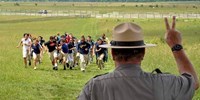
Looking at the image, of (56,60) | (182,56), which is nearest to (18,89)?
(56,60)

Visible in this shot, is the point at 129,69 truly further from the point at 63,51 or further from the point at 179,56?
the point at 63,51

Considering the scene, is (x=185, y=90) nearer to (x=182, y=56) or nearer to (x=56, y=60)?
(x=182, y=56)

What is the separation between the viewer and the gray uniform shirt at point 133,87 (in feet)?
13.9

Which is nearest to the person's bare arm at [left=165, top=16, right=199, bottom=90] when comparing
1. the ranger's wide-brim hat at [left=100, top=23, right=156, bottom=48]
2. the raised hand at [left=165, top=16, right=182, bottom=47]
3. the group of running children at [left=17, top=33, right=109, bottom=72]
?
the raised hand at [left=165, top=16, right=182, bottom=47]

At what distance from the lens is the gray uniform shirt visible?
423 cm

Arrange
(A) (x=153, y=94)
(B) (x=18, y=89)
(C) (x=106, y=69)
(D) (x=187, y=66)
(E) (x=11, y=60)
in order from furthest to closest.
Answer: (E) (x=11, y=60) < (C) (x=106, y=69) < (B) (x=18, y=89) < (D) (x=187, y=66) < (A) (x=153, y=94)

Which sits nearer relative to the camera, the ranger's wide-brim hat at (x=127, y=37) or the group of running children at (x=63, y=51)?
the ranger's wide-brim hat at (x=127, y=37)

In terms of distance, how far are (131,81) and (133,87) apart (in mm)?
56

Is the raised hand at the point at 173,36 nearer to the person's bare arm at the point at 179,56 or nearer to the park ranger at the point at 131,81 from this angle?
the person's bare arm at the point at 179,56

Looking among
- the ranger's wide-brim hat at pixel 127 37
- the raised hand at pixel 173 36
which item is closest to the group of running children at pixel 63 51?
the raised hand at pixel 173 36

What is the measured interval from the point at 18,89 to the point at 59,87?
156cm

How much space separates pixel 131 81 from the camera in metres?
4.27

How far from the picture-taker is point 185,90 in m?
4.33

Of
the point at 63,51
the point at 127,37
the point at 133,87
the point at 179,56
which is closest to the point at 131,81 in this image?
the point at 133,87
